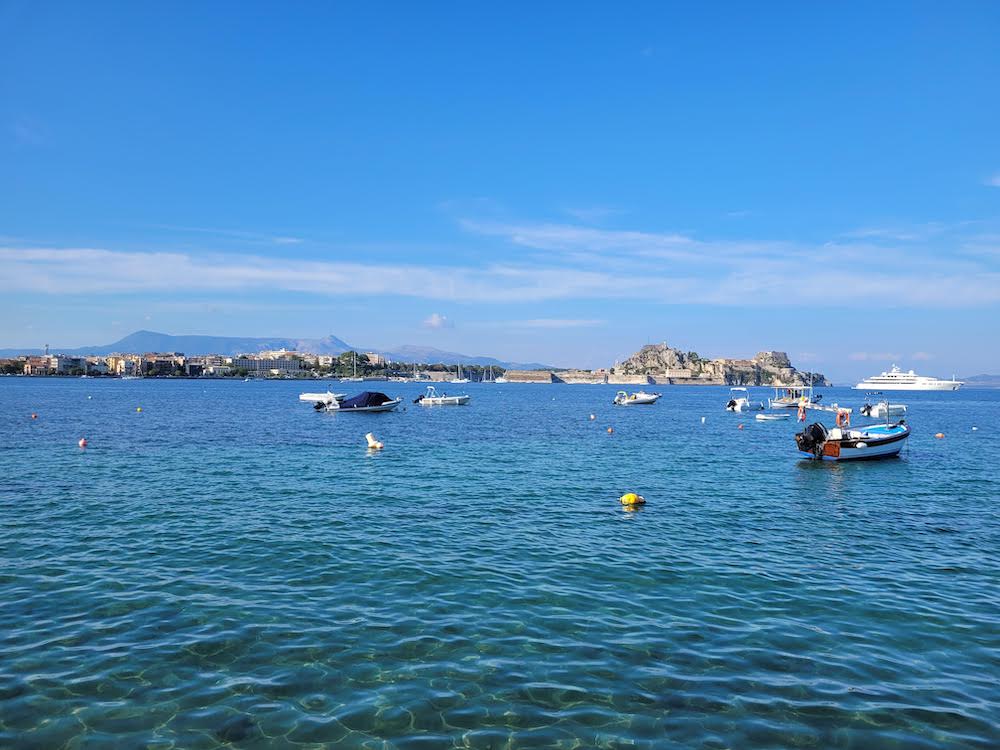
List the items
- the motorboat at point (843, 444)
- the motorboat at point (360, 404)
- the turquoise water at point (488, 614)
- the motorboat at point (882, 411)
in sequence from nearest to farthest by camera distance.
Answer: the turquoise water at point (488, 614) < the motorboat at point (843, 444) < the motorboat at point (360, 404) < the motorboat at point (882, 411)

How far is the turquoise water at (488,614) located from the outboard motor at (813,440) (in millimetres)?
11672

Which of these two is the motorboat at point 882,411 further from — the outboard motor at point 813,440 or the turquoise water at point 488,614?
the turquoise water at point 488,614

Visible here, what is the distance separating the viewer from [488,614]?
46.1 ft

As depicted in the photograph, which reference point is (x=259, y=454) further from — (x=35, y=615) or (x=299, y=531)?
(x=35, y=615)

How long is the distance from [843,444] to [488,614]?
37.9 meters

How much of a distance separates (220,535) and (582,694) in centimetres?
1441

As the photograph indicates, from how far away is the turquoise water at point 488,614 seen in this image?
32.0 ft

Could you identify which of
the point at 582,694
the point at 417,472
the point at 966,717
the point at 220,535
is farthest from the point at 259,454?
the point at 966,717

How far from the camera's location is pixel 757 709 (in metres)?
10.1

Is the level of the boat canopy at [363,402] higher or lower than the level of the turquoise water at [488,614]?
higher

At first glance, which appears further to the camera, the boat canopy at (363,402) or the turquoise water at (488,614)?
the boat canopy at (363,402)

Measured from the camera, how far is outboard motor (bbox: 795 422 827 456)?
43406mm

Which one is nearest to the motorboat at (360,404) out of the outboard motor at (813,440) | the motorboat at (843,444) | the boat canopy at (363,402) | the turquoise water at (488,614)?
the boat canopy at (363,402)

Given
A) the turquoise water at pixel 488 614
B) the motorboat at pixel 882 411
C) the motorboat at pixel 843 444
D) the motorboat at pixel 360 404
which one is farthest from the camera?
the motorboat at pixel 882 411
